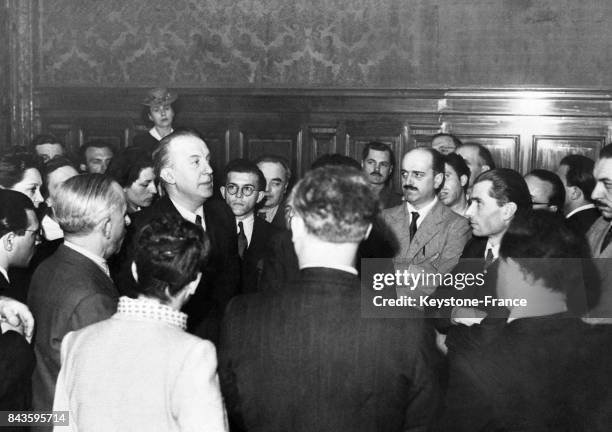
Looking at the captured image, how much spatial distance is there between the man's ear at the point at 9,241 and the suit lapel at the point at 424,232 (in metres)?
2.08

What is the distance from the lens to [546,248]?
2.32 m

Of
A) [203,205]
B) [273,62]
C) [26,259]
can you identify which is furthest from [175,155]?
[273,62]

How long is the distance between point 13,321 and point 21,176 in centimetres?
201

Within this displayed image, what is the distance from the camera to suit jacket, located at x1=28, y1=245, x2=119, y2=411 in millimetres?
2445

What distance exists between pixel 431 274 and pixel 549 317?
1836 mm

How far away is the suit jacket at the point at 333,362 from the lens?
2.03 meters

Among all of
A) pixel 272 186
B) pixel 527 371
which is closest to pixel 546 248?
pixel 527 371

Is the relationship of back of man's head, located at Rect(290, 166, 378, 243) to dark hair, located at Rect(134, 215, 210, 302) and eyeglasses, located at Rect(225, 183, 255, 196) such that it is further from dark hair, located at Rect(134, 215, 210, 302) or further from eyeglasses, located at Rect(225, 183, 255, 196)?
eyeglasses, located at Rect(225, 183, 255, 196)

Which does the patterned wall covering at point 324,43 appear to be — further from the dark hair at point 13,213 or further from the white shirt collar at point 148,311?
the white shirt collar at point 148,311

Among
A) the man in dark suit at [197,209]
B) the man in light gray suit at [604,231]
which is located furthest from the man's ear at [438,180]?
the man in dark suit at [197,209]

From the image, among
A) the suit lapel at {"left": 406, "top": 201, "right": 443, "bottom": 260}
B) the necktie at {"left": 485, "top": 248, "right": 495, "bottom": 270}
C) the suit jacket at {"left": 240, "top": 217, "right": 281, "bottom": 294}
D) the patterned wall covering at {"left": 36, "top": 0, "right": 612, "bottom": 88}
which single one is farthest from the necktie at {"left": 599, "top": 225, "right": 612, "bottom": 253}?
the patterned wall covering at {"left": 36, "top": 0, "right": 612, "bottom": 88}

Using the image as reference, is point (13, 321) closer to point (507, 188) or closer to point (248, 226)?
point (507, 188)

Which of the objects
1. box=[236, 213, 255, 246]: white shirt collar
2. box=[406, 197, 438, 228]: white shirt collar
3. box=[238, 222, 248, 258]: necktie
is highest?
box=[406, 197, 438, 228]: white shirt collar

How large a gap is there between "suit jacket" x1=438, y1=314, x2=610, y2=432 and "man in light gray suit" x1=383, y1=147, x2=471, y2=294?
69.2 inches
